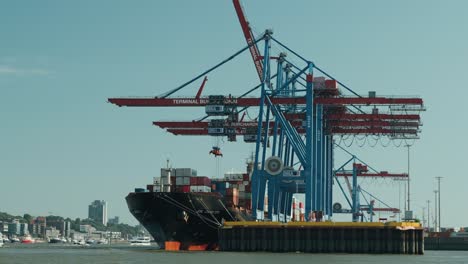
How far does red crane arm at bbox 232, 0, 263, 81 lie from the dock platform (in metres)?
19.6

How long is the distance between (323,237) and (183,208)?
1352cm

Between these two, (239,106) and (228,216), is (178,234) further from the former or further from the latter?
A: (239,106)

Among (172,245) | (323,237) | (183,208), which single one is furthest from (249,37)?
(323,237)

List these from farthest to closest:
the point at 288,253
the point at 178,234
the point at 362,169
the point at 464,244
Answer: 1. the point at 362,169
2. the point at 464,244
3. the point at 178,234
4. the point at 288,253

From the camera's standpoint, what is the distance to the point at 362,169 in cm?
14962

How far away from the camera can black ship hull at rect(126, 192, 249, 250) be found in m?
80.0

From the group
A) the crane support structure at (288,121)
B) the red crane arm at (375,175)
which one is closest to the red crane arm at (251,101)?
the crane support structure at (288,121)

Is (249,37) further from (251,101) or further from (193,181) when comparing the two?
(193,181)

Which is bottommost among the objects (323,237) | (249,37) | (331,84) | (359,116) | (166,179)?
(323,237)

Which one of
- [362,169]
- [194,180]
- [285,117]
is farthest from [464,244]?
[194,180]

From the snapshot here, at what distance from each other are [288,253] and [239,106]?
17.3 m

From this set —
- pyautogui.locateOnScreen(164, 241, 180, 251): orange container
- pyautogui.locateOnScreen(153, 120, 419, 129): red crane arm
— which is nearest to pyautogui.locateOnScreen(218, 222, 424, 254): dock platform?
pyautogui.locateOnScreen(164, 241, 180, 251): orange container

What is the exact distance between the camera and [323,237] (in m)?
75.1

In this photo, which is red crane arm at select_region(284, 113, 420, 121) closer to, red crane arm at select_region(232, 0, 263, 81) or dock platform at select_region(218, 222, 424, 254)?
red crane arm at select_region(232, 0, 263, 81)
